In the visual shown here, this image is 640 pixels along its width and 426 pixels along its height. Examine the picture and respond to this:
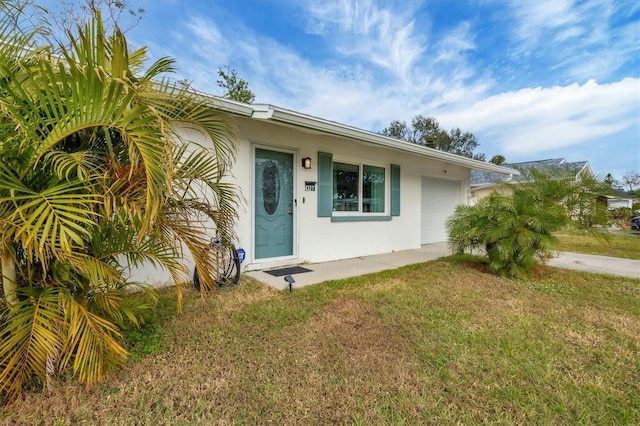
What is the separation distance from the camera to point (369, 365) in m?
2.08

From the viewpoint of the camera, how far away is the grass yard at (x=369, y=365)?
63.7 inches

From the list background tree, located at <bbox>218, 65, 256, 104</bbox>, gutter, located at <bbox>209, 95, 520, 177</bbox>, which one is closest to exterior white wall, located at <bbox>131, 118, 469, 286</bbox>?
gutter, located at <bbox>209, 95, 520, 177</bbox>

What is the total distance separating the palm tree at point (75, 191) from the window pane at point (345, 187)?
4.02 metres

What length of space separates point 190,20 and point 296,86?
4.14 m

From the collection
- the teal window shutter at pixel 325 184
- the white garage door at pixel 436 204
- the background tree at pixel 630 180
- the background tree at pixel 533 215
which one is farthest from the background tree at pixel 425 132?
the background tree at pixel 533 215

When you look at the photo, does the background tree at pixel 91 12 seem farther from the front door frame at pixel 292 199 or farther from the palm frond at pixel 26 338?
the palm frond at pixel 26 338

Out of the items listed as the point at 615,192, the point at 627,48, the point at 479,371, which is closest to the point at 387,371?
the point at 479,371

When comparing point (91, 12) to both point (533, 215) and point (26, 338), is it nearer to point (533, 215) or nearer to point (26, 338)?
point (26, 338)

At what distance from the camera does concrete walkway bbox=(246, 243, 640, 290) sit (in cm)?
428

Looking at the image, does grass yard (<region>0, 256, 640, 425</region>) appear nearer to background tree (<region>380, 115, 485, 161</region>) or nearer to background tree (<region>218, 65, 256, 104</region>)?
background tree (<region>218, 65, 256, 104</region>)

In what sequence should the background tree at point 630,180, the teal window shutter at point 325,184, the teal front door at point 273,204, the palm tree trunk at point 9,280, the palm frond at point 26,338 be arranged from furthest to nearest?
1. the background tree at point 630,180
2. the teal window shutter at point 325,184
3. the teal front door at point 273,204
4. the palm tree trunk at point 9,280
5. the palm frond at point 26,338

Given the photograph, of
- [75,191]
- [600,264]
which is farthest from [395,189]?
[75,191]

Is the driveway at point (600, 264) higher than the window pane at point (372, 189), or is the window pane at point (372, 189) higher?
the window pane at point (372, 189)

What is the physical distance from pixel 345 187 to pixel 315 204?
3.23 feet
